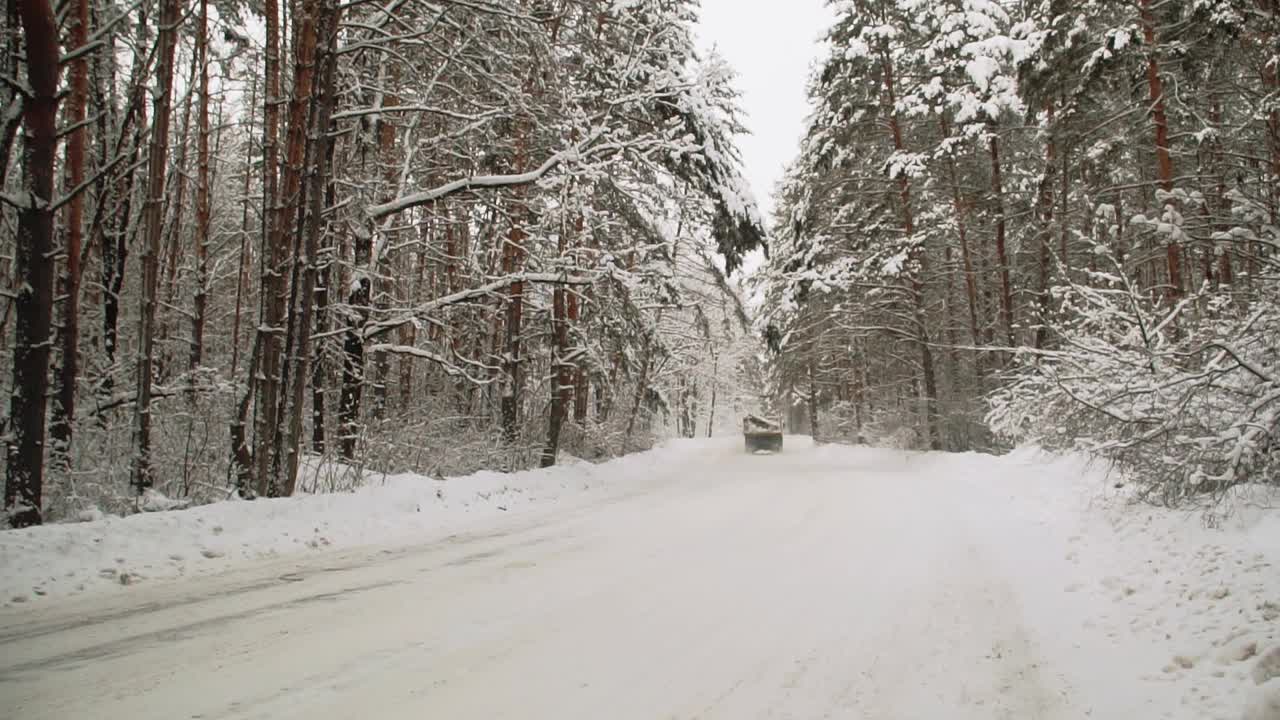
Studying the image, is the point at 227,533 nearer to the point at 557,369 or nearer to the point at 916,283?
the point at 557,369

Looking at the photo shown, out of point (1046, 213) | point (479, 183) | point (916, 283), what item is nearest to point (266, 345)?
point (479, 183)

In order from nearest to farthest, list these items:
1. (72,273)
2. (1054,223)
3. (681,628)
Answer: (681,628), (72,273), (1054,223)

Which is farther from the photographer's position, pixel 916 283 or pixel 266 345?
pixel 916 283

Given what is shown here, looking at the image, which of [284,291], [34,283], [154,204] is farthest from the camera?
[284,291]

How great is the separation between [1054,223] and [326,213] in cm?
1292

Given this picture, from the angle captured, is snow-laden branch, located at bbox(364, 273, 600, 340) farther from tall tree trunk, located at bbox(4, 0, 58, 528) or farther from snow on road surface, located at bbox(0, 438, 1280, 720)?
tall tree trunk, located at bbox(4, 0, 58, 528)

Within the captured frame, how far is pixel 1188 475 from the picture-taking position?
16.6ft

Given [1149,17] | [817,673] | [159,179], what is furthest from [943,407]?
[159,179]

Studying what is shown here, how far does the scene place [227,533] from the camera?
5.31 metres

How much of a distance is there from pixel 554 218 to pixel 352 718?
8.36 m

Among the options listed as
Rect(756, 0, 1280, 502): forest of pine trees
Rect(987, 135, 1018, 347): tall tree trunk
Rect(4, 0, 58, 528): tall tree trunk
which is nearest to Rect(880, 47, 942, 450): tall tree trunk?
Rect(756, 0, 1280, 502): forest of pine trees

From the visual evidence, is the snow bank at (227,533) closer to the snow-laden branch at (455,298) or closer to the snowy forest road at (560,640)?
the snowy forest road at (560,640)

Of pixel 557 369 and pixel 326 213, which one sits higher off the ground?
pixel 326 213

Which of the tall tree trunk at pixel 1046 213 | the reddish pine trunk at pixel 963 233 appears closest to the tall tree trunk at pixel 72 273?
the tall tree trunk at pixel 1046 213
